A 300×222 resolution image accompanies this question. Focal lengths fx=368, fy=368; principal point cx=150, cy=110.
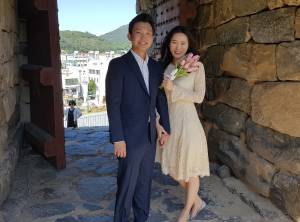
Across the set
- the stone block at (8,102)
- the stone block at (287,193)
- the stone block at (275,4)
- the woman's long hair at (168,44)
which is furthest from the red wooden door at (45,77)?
the stone block at (287,193)

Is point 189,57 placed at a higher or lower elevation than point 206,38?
lower

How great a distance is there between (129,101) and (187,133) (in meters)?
0.50

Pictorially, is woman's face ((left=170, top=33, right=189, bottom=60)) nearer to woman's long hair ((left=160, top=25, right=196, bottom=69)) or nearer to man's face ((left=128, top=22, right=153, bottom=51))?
woman's long hair ((left=160, top=25, right=196, bottom=69))

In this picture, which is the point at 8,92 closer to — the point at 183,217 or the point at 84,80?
the point at 183,217

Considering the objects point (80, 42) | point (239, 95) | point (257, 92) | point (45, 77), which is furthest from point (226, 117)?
point (80, 42)

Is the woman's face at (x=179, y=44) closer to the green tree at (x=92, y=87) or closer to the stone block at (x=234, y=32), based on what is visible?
the stone block at (x=234, y=32)

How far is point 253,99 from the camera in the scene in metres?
2.85

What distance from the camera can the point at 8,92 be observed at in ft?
10.3

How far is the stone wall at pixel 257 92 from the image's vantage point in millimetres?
2471

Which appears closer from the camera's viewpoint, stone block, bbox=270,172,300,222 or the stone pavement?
stone block, bbox=270,172,300,222

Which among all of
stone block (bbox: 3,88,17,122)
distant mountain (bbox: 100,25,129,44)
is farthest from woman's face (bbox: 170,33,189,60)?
distant mountain (bbox: 100,25,129,44)

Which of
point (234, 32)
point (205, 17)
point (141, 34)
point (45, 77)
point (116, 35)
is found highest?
point (116, 35)

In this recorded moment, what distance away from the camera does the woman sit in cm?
241

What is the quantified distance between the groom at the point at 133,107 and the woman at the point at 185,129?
186mm
